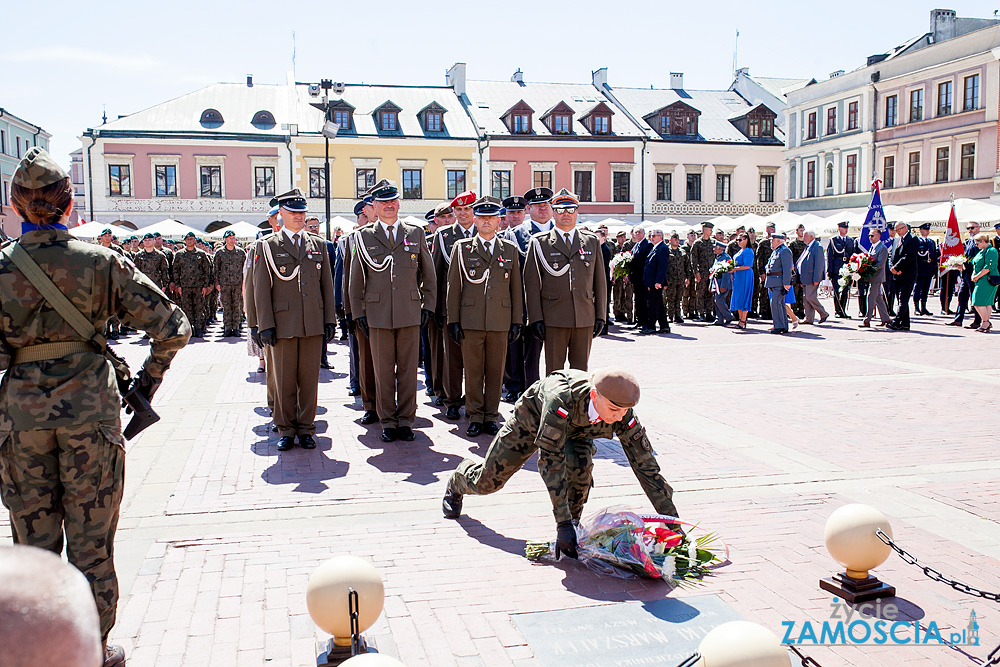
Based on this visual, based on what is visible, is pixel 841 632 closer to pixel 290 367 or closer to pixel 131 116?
pixel 290 367

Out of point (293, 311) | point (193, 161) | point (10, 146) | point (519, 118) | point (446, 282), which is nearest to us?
point (293, 311)

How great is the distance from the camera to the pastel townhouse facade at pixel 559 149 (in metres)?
43.8

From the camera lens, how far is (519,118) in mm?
44094

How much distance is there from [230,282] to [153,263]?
5.66ft

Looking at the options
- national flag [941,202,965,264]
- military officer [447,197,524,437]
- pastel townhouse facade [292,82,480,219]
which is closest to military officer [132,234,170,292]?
military officer [447,197,524,437]

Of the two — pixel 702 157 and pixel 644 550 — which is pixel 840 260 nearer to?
pixel 644 550

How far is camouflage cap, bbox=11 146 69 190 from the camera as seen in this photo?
336cm

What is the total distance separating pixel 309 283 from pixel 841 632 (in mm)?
5250

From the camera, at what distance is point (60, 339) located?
11.0 feet

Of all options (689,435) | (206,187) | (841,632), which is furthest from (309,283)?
(206,187)

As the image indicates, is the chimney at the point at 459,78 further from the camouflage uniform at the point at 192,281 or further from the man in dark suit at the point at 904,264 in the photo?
the man in dark suit at the point at 904,264

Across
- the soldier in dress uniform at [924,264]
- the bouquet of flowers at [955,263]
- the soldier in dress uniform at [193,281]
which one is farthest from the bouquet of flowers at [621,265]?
the soldier in dress uniform at [193,281]

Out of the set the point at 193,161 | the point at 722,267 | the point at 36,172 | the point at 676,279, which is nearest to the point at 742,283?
the point at 722,267

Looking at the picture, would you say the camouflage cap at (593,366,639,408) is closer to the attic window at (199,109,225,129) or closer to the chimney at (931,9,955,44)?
the attic window at (199,109,225,129)
